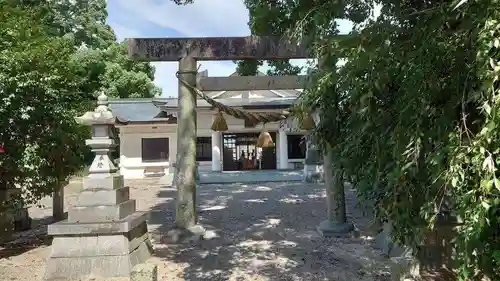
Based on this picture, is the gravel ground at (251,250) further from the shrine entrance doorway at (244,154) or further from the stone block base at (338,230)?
the shrine entrance doorway at (244,154)

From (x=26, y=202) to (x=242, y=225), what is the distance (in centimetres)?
394

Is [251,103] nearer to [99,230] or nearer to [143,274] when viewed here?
[99,230]

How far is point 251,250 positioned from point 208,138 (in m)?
16.7

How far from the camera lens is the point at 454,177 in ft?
5.49

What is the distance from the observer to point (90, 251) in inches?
208

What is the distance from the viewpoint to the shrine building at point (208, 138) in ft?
67.1

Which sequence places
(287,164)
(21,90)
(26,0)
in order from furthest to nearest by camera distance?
1. (287,164)
2. (26,0)
3. (21,90)

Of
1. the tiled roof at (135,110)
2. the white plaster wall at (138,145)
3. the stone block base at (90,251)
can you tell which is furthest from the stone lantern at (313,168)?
the stone block base at (90,251)

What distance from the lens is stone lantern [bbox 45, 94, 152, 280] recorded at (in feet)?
17.2

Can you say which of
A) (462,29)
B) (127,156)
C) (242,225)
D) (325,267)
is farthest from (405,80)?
(127,156)

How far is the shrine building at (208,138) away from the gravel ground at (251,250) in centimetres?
978

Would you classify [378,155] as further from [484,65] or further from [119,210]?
[119,210]

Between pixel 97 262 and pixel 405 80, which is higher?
pixel 405 80

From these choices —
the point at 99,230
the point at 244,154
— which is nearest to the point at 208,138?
the point at 244,154
